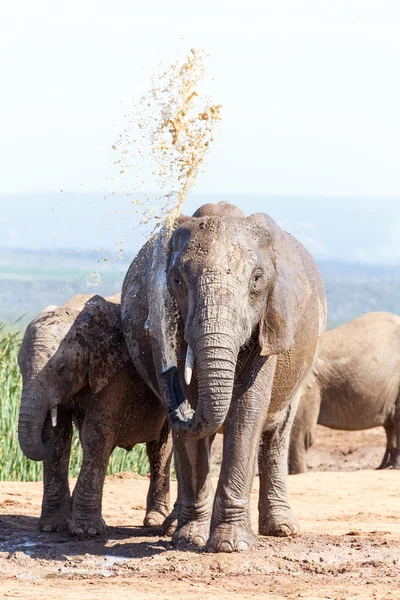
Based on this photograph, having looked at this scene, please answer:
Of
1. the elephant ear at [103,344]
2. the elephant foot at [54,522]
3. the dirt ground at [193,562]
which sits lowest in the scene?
the dirt ground at [193,562]

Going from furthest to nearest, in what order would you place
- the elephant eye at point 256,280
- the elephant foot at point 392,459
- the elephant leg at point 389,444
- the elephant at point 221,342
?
the elephant leg at point 389,444 < the elephant foot at point 392,459 < the elephant eye at point 256,280 < the elephant at point 221,342

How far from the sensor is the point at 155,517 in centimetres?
930

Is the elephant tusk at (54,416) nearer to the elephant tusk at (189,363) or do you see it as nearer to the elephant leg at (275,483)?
the elephant tusk at (189,363)

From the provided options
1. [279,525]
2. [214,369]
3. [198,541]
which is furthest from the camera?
[279,525]

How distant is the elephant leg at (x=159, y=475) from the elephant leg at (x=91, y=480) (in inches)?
32.7

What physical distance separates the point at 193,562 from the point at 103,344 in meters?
1.72

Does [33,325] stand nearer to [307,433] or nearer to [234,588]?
[234,588]

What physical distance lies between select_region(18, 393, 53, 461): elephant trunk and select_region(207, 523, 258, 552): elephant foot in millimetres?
1182

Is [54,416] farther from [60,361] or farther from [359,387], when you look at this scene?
[359,387]

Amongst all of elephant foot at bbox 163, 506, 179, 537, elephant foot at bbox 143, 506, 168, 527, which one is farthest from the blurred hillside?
elephant foot at bbox 163, 506, 179, 537

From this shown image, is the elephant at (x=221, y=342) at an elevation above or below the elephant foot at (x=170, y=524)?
above

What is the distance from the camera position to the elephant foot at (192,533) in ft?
25.8

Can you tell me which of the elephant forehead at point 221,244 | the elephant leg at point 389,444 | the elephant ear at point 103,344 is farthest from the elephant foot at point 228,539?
the elephant leg at point 389,444

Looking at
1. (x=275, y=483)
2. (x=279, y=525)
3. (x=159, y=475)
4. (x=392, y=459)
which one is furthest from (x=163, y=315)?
(x=392, y=459)
